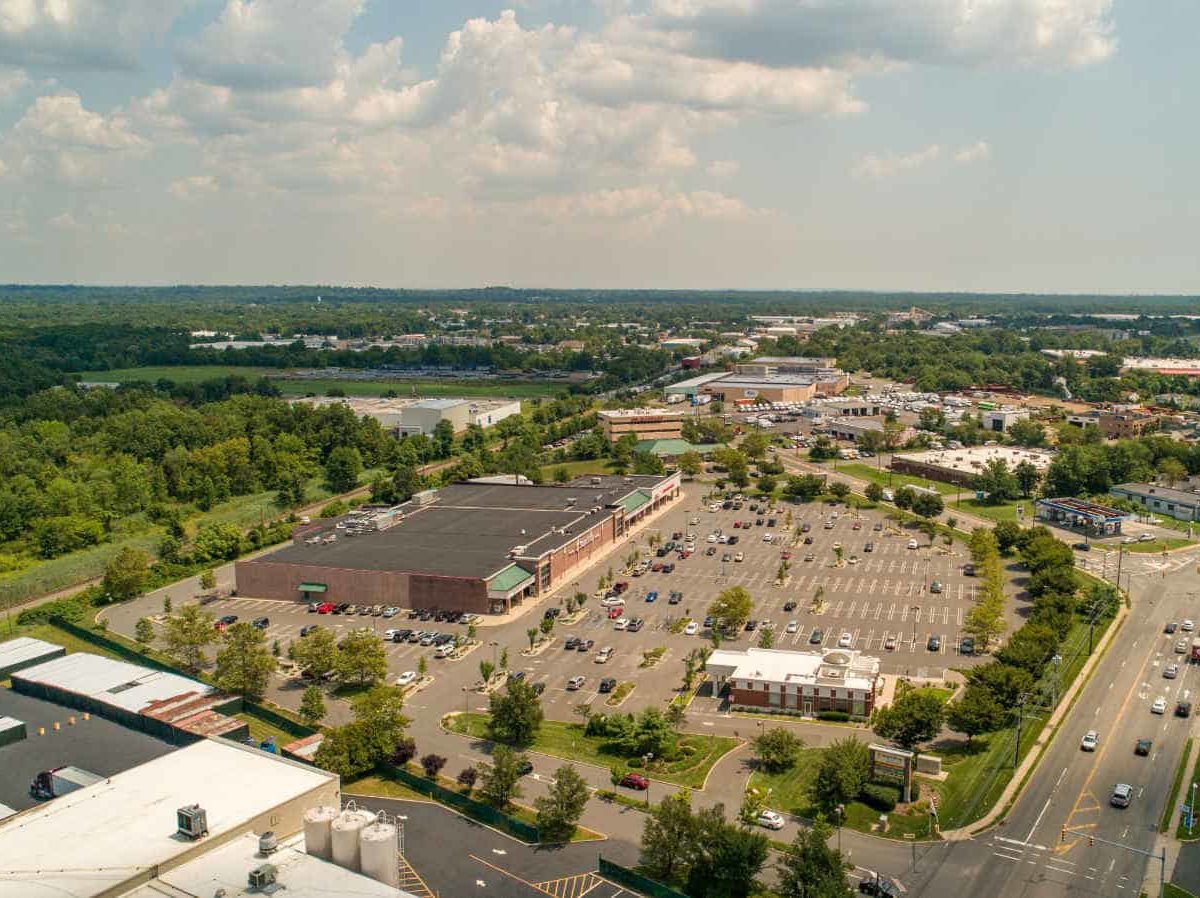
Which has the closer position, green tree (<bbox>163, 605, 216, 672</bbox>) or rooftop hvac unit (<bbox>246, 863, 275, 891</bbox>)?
rooftop hvac unit (<bbox>246, 863, 275, 891</bbox>)

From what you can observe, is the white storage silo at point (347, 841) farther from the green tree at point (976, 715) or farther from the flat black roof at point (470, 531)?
the flat black roof at point (470, 531)

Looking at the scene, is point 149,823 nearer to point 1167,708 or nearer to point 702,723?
point 702,723

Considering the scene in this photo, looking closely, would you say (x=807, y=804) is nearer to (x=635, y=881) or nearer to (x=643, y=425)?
(x=635, y=881)

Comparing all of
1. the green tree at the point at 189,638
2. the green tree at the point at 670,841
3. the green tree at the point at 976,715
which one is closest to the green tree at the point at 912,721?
the green tree at the point at 976,715

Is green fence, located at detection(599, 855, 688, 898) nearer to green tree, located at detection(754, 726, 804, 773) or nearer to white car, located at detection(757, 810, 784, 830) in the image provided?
white car, located at detection(757, 810, 784, 830)

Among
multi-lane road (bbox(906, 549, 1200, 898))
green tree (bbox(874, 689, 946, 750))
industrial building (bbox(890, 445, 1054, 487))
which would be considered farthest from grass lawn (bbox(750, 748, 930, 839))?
industrial building (bbox(890, 445, 1054, 487))

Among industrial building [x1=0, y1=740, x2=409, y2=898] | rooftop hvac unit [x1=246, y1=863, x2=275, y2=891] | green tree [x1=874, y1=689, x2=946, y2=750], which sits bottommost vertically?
green tree [x1=874, y1=689, x2=946, y2=750]

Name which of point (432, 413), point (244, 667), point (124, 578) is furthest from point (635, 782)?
point (432, 413)
